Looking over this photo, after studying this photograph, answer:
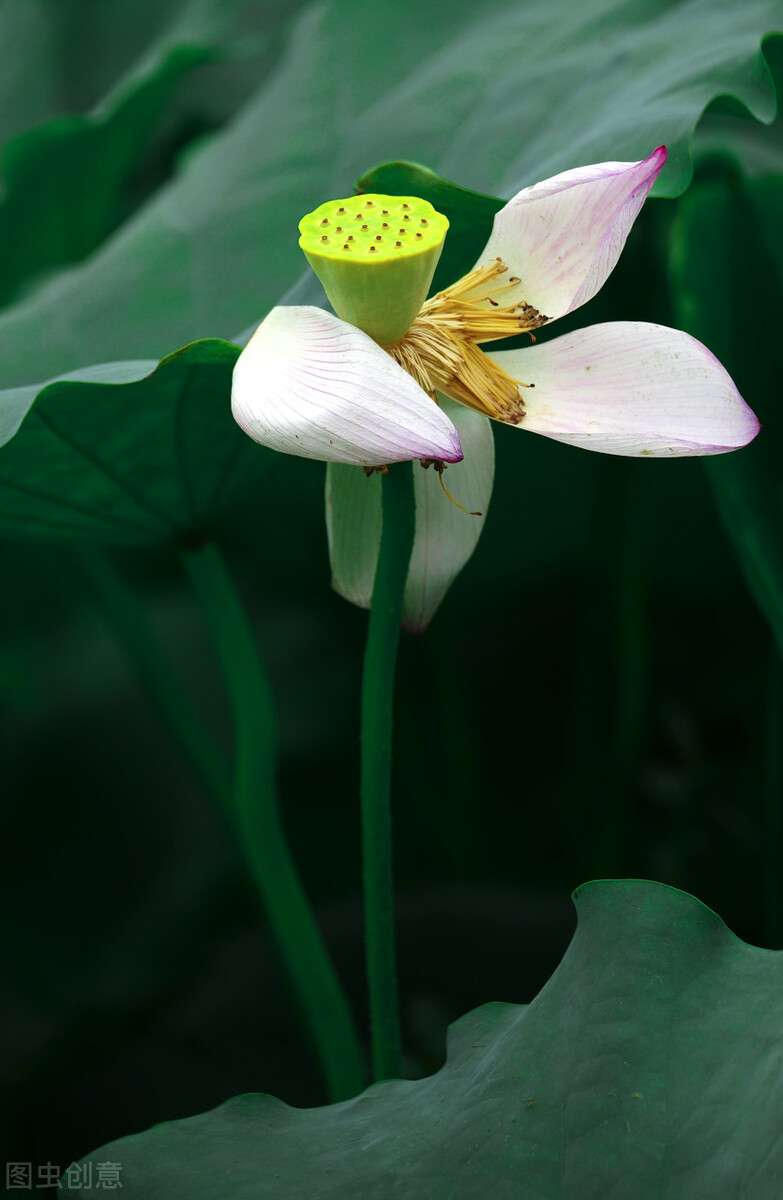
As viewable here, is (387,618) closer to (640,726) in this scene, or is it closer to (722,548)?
(640,726)

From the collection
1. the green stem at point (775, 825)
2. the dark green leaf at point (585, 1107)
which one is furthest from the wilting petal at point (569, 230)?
the green stem at point (775, 825)

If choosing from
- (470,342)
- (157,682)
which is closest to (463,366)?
(470,342)

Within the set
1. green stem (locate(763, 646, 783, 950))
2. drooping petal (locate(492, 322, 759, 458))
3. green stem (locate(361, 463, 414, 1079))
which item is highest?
drooping petal (locate(492, 322, 759, 458))

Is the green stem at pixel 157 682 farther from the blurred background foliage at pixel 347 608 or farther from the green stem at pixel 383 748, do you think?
the green stem at pixel 383 748

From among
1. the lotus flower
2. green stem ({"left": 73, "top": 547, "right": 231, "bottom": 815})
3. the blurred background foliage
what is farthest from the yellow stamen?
green stem ({"left": 73, "top": 547, "right": 231, "bottom": 815})

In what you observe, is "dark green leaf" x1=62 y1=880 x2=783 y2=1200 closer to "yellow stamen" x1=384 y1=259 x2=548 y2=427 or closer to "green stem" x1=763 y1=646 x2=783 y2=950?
"yellow stamen" x1=384 y1=259 x2=548 y2=427

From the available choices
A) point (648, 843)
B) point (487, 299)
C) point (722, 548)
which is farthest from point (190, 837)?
point (487, 299)
